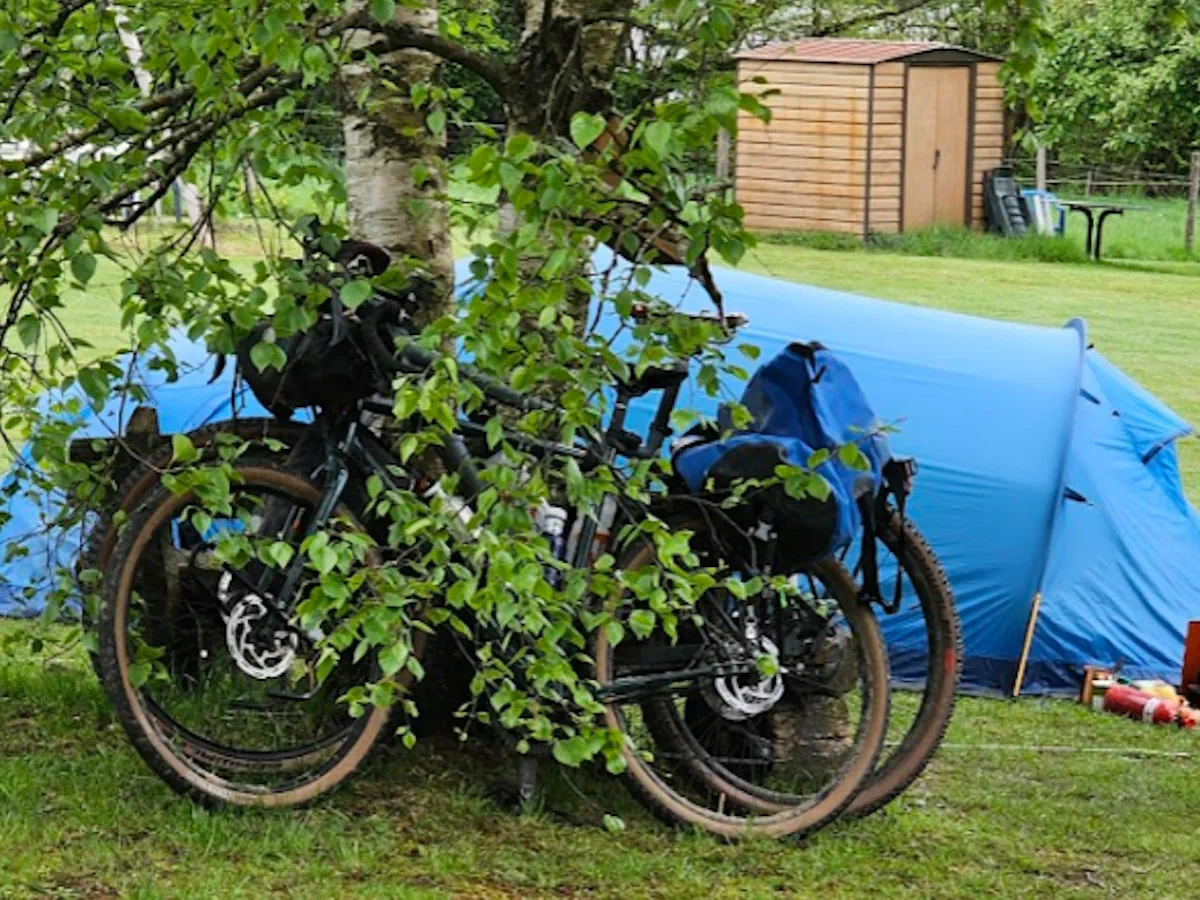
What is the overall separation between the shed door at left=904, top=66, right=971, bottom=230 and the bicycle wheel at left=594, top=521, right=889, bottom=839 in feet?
66.8

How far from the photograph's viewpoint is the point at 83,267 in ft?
11.8

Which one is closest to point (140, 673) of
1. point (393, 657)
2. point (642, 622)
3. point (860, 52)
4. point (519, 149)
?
point (393, 657)

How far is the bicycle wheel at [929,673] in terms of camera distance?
4430 mm

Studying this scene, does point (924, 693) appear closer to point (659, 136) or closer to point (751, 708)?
point (751, 708)

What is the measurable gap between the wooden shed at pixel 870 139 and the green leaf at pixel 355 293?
20179 mm

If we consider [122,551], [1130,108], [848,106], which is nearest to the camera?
[122,551]

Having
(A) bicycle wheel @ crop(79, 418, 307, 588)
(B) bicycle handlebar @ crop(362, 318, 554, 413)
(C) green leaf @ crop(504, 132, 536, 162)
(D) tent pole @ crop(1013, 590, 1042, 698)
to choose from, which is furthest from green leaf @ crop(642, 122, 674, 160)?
(D) tent pole @ crop(1013, 590, 1042, 698)

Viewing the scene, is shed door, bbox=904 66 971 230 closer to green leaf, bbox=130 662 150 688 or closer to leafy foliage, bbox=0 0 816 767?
leafy foliage, bbox=0 0 816 767

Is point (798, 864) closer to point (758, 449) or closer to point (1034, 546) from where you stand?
point (758, 449)

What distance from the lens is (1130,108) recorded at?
2881 cm

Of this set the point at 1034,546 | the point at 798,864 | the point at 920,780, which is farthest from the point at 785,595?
the point at 1034,546

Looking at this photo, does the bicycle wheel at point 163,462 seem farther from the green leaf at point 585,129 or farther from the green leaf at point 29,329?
the green leaf at point 585,129

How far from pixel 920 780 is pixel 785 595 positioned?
1106 mm

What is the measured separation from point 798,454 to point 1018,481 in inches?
113
